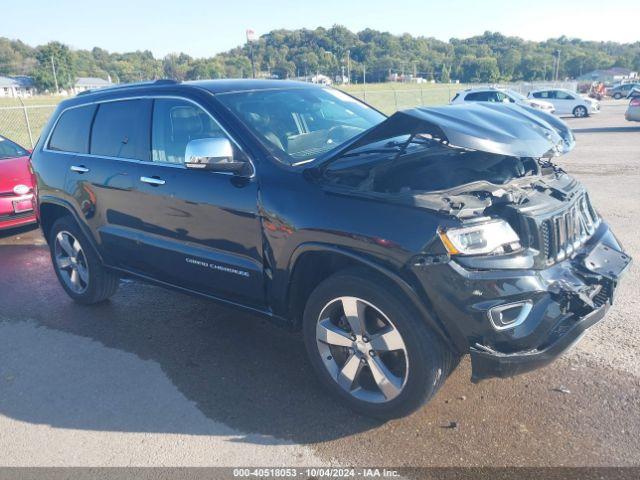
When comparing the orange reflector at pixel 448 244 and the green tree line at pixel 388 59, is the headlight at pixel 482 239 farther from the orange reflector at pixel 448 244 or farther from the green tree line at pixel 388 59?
the green tree line at pixel 388 59

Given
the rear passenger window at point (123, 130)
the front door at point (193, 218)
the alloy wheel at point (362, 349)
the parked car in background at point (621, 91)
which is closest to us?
the alloy wheel at point (362, 349)

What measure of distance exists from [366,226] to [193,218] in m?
1.41

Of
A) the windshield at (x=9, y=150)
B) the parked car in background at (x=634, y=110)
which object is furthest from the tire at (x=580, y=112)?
the windshield at (x=9, y=150)

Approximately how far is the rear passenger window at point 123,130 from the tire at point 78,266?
0.85 meters

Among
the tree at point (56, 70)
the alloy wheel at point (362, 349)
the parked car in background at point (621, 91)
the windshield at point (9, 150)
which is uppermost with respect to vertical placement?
the tree at point (56, 70)

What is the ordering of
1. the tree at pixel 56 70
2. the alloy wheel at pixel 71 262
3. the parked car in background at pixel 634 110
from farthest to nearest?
the tree at pixel 56 70 < the parked car in background at pixel 634 110 < the alloy wheel at pixel 71 262

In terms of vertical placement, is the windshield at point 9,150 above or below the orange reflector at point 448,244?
below

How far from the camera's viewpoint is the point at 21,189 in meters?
7.43

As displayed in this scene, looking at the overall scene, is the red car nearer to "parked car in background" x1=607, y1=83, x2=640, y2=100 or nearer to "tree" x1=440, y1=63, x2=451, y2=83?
"parked car in background" x1=607, y1=83, x2=640, y2=100

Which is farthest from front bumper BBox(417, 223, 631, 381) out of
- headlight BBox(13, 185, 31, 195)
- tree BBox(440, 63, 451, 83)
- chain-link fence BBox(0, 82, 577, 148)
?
tree BBox(440, 63, 451, 83)

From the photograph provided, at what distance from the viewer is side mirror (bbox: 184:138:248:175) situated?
A: 10.8 feet

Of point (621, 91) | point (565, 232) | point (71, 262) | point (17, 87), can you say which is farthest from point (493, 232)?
point (17, 87)

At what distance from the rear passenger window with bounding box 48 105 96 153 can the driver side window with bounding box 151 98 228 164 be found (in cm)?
96

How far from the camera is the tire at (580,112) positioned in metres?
27.4
